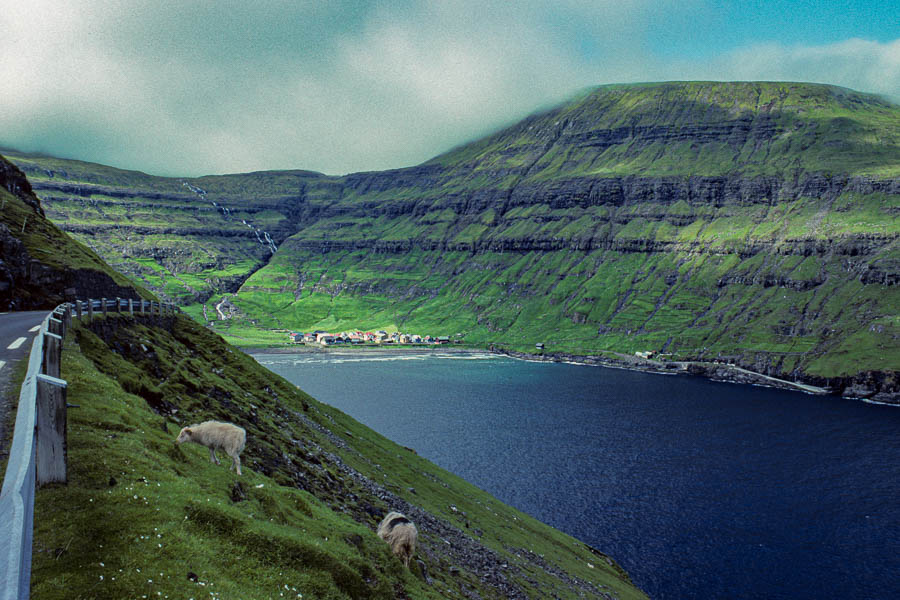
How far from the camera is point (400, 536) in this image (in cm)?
3359

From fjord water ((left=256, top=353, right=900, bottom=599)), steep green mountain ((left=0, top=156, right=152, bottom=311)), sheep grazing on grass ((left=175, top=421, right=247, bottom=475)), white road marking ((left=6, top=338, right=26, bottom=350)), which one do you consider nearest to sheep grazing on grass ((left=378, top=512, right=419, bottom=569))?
sheep grazing on grass ((left=175, top=421, right=247, bottom=475))

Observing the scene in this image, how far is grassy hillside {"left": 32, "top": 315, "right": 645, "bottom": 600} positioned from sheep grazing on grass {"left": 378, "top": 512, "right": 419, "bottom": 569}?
5.21 ft

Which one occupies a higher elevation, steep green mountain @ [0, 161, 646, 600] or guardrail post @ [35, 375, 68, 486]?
guardrail post @ [35, 375, 68, 486]

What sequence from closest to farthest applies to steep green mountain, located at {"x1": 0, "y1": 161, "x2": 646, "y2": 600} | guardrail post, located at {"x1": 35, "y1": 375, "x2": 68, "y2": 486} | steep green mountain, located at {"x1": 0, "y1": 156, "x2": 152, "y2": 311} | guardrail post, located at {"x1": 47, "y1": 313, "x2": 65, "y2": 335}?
guardrail post, located at {"x1": 35, "y1": 375, "x2": 68, "y2": 486}, steep green mountain, located at {"x1": 0, "y1": 161, "x2": 646, "y2": 600}, guardrail post, located at {"x1": 47, "y1": 313, "x2": 65, "y2": 335}, steep green mountain, located at {"x1": 0, "y1": 156, "x2": 152, "y2": 311}

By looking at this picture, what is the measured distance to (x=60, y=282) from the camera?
196 feet

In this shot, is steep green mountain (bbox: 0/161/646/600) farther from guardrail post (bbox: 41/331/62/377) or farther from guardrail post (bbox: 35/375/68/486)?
guardrail post (bbox: 41/331/62/377)

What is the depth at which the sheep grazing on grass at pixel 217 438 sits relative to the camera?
2794 cm

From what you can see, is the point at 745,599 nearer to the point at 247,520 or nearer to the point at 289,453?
the point at 289,453

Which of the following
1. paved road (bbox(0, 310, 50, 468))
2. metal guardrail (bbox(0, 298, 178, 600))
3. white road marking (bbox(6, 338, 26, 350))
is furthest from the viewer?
white road marking (bbox(6, 338, 26, 350))

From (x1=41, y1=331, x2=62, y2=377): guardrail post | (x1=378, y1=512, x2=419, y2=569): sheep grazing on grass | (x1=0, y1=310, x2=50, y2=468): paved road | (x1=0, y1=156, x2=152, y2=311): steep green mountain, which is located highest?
(x1=0, y1=156, x2=152, y2=311): steep green mountain

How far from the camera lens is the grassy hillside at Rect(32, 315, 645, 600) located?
14664mm

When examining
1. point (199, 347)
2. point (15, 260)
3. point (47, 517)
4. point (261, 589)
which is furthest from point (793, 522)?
point (15, 260)

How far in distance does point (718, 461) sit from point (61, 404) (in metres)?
150

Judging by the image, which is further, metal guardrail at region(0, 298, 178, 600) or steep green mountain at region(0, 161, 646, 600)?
steep green mountain at region(0, 161, 646, 600)
